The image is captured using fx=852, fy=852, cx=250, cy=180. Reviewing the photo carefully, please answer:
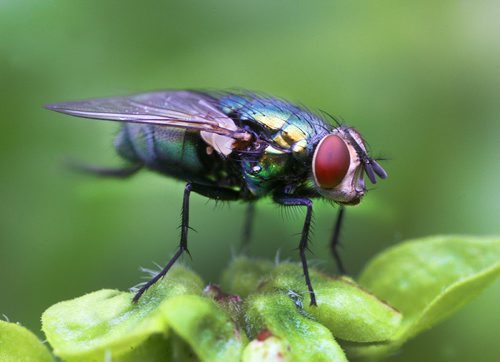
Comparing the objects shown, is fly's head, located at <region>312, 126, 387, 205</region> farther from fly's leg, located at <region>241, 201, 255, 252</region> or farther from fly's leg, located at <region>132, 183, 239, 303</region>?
fly's leg, located at <region>241, 201, 255, 252</region>

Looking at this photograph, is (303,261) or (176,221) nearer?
(303,261)

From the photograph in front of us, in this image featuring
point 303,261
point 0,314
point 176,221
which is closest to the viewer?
point 303,261

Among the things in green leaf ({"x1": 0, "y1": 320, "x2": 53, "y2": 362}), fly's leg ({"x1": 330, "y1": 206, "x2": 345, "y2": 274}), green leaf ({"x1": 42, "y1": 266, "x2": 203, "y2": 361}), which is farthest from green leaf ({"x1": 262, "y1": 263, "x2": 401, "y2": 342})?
green leaf ({"x1": 0, "y1": 320, "x2": 53, "y2": 362})

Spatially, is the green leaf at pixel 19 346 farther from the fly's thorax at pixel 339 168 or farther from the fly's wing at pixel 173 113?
the fly's thorax at pixel 339 168

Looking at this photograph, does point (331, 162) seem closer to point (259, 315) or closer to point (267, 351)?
point (259, 315)

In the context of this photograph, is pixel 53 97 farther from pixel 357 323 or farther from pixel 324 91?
pixel 357 323

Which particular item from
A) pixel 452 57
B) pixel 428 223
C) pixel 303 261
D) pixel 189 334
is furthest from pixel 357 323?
pixel 452 57

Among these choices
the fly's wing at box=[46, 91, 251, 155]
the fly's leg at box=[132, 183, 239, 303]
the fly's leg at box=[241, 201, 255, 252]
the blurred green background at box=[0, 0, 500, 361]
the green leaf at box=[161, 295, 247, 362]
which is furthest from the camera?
the blurred green background at box=[0, 0, 500, 361]

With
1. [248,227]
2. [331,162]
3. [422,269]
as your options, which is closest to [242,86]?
[248,227]
